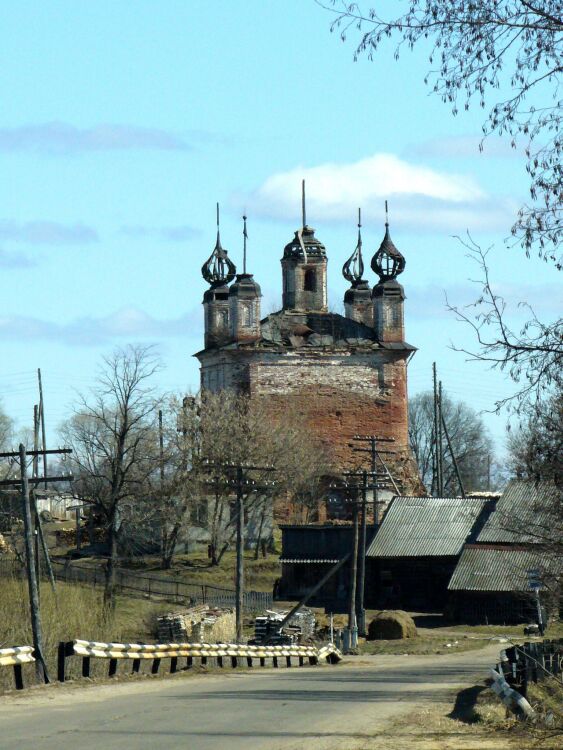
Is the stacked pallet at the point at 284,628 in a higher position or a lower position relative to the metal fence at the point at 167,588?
lower

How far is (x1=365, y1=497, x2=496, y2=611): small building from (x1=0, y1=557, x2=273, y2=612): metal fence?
5.55 meters

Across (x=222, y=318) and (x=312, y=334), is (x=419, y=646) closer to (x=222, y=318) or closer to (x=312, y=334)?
(x=312, y=334)

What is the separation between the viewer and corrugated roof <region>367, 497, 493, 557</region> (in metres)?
58.1

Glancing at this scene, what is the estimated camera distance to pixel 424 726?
1639cm

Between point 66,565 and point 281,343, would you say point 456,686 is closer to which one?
point 66,565

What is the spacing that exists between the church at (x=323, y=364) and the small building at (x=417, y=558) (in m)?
11.3

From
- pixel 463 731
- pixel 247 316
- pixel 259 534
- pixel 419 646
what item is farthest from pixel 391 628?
pixel 463 731

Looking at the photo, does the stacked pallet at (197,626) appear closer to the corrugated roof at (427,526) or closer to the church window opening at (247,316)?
the corrugated roof at (427,526)

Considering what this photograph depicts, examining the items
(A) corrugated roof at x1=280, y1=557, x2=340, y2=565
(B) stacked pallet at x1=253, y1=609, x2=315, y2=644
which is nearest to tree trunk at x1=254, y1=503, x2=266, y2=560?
(A) corrugated roof at x1=280, y1=557, x2=340, y2=565

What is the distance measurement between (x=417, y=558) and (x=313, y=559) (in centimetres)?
513

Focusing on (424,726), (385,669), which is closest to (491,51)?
(424,726)

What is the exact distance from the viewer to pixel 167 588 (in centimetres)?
5741

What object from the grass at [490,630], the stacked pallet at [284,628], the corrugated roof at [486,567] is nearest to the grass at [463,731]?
the stacked pallet at [284,628]

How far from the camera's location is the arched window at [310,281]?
76125 mm
